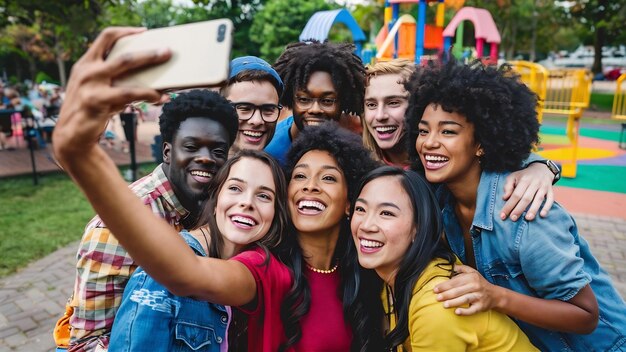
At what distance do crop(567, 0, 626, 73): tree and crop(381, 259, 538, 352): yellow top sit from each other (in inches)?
1006

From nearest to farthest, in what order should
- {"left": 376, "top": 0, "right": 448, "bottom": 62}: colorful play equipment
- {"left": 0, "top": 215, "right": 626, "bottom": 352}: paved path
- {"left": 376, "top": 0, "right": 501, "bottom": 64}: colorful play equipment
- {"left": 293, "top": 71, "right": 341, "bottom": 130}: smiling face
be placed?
1. {"left": 293, "top": 71, "right": 341, "bottom": 130}: smiling face
2. {"left": 0, "top": 215, "right": 626, "bottom": 352}: paved path
3. {"left": 376, "top": 0, "right": 448, "bottom": 62}: colorful play equipment
4. {"left": 376, "top": 0, "right": 501, "bottom": 64}: colorful play equipment

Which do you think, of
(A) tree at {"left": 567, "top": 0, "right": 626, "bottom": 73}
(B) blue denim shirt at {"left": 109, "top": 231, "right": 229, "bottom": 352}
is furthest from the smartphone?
(A) tree at {"left": 567, "top": 0, "right": 626, "bottom": 73}

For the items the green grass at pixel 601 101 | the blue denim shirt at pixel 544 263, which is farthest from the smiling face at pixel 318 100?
the green grass at pixel 601 101

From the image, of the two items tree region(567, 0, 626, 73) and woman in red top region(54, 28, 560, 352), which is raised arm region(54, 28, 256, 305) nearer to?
woman in red top region(54, 28, 560, 352)

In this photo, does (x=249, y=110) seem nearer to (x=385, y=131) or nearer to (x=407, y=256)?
(x=385, y=131)

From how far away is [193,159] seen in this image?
103 inches

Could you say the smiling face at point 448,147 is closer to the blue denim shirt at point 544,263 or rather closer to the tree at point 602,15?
the blue denim shirt at point 544,263

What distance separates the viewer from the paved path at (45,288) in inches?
174

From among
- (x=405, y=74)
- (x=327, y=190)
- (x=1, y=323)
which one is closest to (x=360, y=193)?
(x=327, y=190)

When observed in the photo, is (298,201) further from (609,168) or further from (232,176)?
(609,168)

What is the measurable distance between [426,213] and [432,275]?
1.04 ft

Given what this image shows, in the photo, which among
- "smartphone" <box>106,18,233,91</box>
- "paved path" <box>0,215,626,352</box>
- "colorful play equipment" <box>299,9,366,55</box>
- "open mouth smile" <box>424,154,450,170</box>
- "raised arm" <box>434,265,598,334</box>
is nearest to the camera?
"smartphone" <box>106,18,233,91</box>

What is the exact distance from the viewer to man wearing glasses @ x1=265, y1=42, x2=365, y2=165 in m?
3.53

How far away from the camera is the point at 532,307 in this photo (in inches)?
82.3
